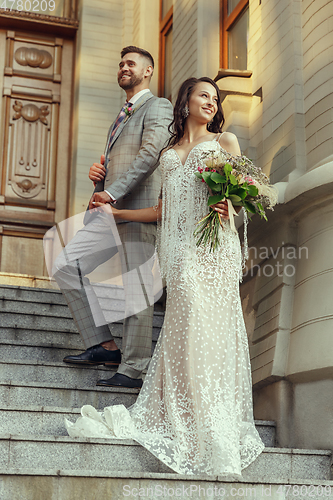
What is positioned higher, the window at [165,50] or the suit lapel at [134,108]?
the window at [165,50]

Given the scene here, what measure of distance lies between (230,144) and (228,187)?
11.0 inches

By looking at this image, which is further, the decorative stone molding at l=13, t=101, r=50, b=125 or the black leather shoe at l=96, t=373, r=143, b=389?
the decorative stone molding at l=13, t=101, r=50, b=125

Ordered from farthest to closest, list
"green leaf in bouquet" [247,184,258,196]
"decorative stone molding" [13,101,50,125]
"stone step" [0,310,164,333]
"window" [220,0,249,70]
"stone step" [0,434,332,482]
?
1. "decorative stone molding" [13,101,50,125]
2. "window" [220,0,249,70]
3. "stone step" [0,310,164,333]
4. "green leaf in bouquet" [247,184,258,196]
5. "stone step" [0,434,332,482]

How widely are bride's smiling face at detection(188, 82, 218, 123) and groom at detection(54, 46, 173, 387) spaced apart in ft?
1.57

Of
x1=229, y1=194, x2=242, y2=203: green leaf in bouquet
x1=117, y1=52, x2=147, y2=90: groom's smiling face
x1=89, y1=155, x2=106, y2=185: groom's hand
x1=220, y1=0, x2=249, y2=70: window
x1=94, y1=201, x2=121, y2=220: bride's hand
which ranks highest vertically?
x1=220, y1=0, x2=249, y2=70: window

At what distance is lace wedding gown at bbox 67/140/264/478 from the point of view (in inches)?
120

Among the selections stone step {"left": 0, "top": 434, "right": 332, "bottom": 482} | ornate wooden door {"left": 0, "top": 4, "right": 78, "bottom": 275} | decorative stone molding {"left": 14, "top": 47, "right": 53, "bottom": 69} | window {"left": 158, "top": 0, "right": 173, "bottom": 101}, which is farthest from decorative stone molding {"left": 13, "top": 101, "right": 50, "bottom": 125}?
stone step {"left": 0, "top": 434, "right": 332, "bottom": 482}

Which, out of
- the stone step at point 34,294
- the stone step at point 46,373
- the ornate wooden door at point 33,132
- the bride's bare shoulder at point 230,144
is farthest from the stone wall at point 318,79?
the ornate wooden door at point 33,132

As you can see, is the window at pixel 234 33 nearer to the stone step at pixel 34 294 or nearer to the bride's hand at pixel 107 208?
the stone step at pixel 34 294

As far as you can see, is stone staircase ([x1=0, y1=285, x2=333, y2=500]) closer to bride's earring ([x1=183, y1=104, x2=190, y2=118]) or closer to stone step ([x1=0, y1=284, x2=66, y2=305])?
stone step ([x1=0, y1=284, x2=66, y2=305])

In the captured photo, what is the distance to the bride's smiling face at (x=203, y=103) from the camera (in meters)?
3.62

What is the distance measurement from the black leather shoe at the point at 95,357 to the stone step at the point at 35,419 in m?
0.66

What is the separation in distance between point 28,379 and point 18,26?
5329mm

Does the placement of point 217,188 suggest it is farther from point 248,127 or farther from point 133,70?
point 248,127
